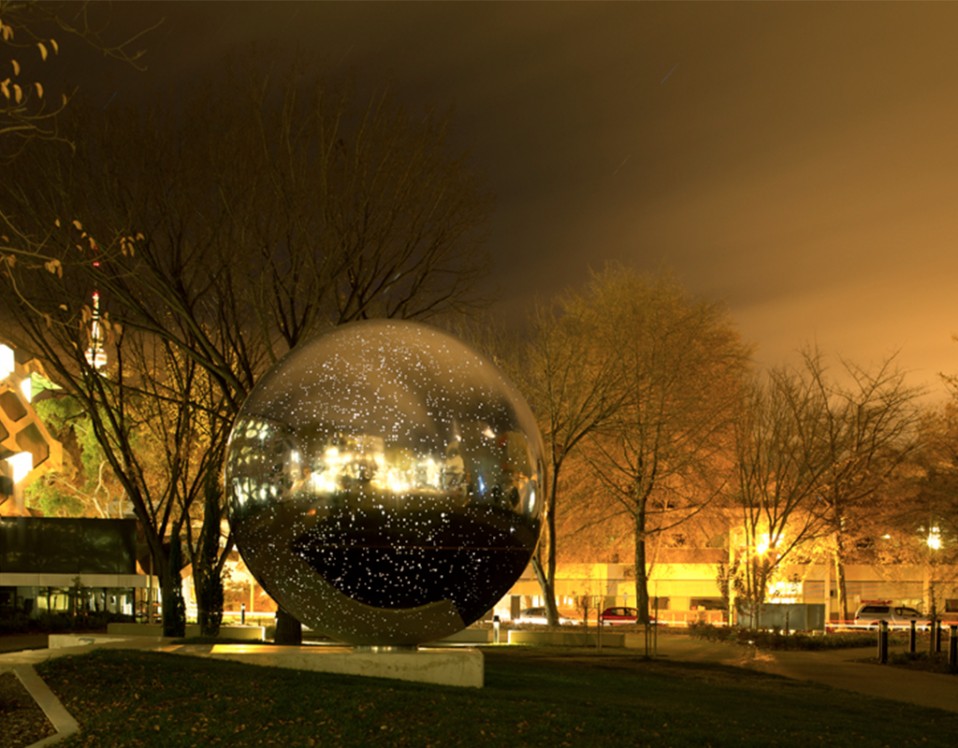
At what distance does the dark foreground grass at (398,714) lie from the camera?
11.0 metres

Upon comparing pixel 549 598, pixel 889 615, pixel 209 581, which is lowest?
pixel 889 615

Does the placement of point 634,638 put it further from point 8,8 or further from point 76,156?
point 8,8

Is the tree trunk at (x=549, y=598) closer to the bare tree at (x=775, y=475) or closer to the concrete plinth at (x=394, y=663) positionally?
the bare tree at (x=775, y=475)

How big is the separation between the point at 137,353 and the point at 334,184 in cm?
767

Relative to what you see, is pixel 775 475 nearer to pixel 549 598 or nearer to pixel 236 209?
pixel 549 598

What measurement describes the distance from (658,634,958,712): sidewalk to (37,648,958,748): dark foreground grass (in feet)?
11.6

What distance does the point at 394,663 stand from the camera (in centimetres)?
1353

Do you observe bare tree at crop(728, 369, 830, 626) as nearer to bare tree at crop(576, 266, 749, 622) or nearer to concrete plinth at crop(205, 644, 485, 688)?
bare tree at crop(576, 266, 749, 622)

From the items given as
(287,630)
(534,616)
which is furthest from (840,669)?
(534,616)

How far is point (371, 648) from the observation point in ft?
45.8

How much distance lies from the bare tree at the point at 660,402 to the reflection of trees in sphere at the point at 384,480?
2584 cm

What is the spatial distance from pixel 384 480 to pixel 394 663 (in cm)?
249

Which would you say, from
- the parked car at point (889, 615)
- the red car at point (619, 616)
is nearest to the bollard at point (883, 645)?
the red car at point (619, 616)

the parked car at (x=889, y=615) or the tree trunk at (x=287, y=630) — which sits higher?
the tree trunk at (x=287, y=630)
